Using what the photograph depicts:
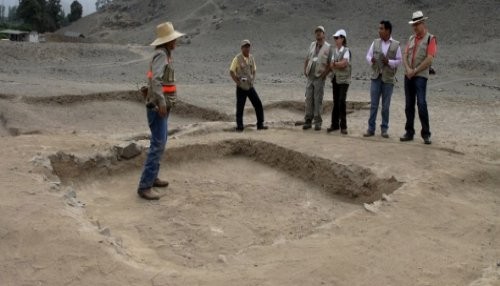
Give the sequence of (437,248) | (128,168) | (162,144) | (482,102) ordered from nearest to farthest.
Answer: (437,248) → (162,144) → (128,168) → (482,102)

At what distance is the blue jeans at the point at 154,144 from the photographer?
5.86m

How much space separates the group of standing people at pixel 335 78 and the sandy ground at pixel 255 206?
346 mm

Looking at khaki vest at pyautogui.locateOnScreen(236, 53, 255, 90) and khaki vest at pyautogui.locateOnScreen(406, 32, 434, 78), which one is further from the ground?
khaki vest at pyautogui.locateOnScreen(406, 32, 434, 78)

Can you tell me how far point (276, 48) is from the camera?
2781cm

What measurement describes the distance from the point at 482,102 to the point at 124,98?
343 inches

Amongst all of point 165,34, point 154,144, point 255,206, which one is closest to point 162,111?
point 154,144

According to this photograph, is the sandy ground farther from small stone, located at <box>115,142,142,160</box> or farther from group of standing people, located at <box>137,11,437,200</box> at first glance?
group of standing people, located at <box>137,11,437,200</box>

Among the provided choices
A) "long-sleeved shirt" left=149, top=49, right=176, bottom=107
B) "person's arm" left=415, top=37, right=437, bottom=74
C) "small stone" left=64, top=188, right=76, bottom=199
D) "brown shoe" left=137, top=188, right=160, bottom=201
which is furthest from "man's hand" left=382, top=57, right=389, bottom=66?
"small stone" left=64, top=188, right=76, bottom=199

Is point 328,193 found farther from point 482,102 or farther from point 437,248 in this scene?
point 482,102

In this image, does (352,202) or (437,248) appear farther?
(352,202)

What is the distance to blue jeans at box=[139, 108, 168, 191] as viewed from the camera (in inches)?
231

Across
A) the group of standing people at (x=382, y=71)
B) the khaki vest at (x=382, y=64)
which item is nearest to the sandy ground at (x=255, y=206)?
the group of standing people at (x=382, y=71)

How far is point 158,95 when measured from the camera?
18.6ft

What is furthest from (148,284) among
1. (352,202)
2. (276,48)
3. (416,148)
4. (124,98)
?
(276,48)
